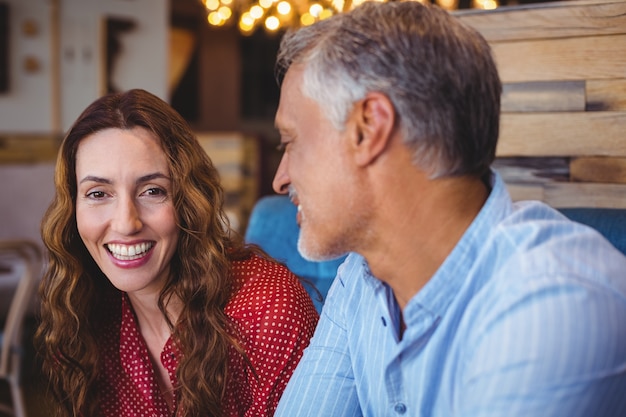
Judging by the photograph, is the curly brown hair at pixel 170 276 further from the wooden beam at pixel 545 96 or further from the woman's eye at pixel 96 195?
the wooden beam at pixel 545 96

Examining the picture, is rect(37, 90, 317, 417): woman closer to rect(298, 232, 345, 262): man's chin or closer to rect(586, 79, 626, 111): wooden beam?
rect(298, 232, 345, 262): man's chin

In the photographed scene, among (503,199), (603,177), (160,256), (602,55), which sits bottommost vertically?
(160,256)

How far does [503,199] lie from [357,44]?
0.32 metres

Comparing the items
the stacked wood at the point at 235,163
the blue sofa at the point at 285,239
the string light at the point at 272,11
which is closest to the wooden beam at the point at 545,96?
the blue sofa at the point at 285,239

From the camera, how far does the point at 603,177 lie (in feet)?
6.21

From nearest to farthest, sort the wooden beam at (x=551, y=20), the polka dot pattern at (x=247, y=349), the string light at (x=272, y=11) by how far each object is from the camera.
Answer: the polka dot pattern at (x=247, y=349) → the wooden beam at (x=551, y=20) → the string light at (x=272, y=11)

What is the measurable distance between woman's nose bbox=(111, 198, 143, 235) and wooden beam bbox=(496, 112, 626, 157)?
103cm

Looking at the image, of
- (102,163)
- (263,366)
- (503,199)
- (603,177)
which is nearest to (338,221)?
(503,199)

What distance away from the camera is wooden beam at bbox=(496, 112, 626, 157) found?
6.15 feet

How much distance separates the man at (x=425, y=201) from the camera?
3.20 ft

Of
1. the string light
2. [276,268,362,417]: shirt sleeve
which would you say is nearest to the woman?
[276,268,362,417]: shirt sleeve

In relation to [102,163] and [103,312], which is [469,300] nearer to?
[102,163]

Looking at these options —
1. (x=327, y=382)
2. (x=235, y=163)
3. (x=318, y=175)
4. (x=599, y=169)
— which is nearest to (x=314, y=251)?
(x=318, y=175)

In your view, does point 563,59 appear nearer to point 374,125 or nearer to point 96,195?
point 374,125
